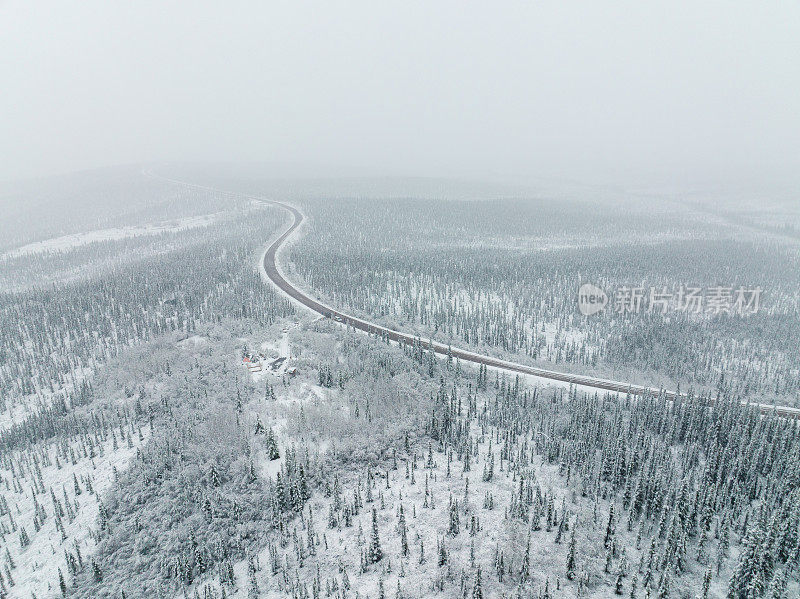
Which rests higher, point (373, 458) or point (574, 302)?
point (574, 302)

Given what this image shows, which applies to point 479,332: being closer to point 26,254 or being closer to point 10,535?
point 10,535

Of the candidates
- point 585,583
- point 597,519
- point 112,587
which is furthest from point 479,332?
point 112,587
